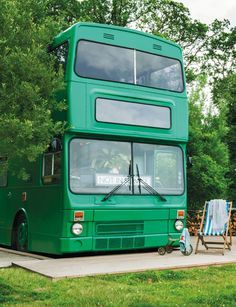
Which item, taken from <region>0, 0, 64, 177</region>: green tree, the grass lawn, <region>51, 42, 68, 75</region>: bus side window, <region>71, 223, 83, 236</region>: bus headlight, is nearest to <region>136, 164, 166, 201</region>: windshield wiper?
<region>71, 223, 83, 236</region>: bus headlight

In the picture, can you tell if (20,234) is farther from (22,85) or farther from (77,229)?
(22,85)

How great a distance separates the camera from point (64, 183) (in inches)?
430

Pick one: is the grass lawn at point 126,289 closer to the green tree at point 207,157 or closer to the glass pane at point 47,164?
the glass pane at point 47,164

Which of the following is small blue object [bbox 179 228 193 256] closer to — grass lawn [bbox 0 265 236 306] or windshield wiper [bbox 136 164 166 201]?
windshield wiper [bbox 136 164 166 201]

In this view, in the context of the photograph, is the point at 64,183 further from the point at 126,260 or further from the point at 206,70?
the point at 206,70

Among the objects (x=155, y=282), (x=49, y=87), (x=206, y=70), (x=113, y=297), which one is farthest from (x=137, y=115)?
(x=206, y=70)

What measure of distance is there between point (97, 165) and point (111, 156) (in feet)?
1.40

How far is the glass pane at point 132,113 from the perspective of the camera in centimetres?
1144

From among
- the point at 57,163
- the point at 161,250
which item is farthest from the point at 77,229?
the point at 161,250

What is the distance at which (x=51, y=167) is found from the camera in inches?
455

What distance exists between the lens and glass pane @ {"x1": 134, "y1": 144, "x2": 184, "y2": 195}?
39.1ft

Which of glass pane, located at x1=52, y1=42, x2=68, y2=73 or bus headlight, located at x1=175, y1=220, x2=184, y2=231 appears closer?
glass pane, located at x1=52, y1=42, x2=68, y2=73

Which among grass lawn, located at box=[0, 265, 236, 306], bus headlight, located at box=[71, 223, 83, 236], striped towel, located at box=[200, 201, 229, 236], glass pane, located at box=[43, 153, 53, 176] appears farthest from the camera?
striped towel, located at box=[200, 201, 229, 236]

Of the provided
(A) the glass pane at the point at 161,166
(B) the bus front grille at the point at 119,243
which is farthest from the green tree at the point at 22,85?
(A) the glass pane at the point at 161,166
